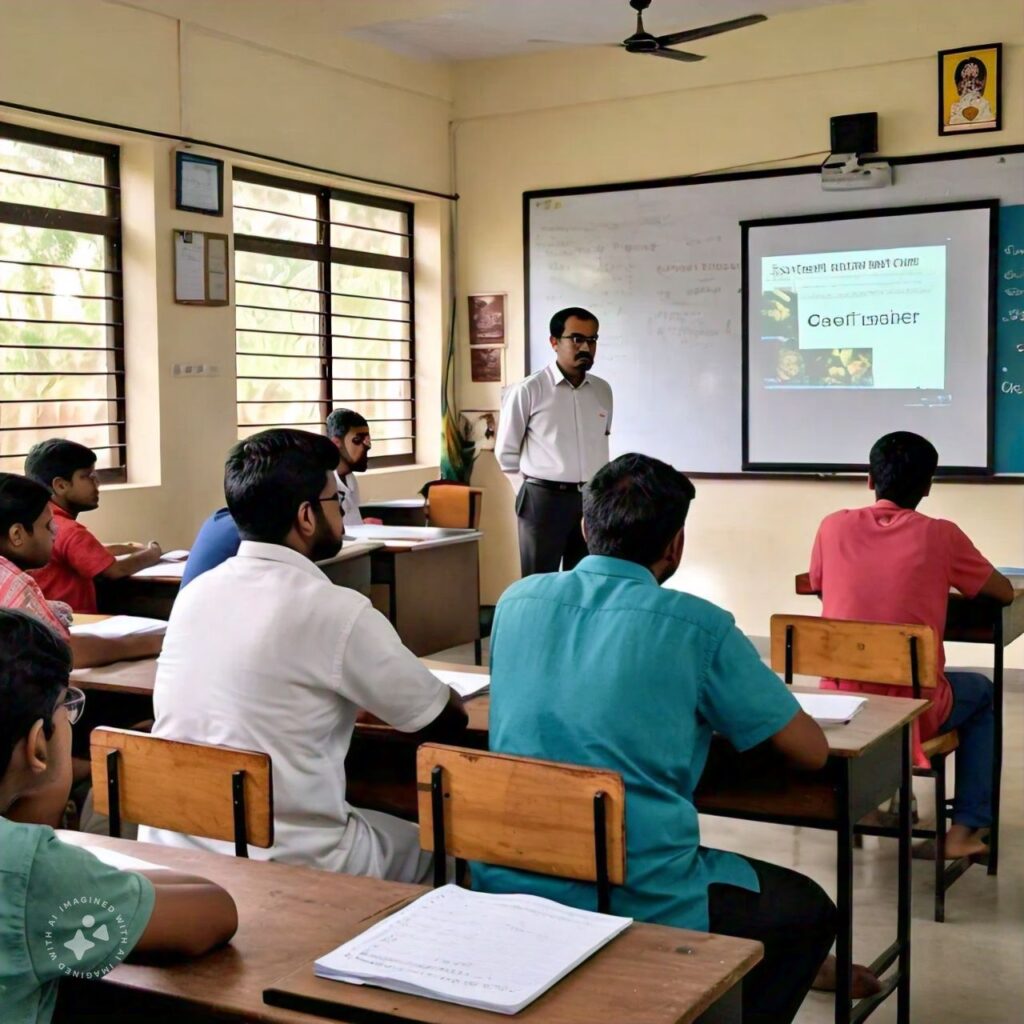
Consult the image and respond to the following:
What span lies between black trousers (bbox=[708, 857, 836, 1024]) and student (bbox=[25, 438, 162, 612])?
2758 millimetres

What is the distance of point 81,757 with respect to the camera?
11.5ft

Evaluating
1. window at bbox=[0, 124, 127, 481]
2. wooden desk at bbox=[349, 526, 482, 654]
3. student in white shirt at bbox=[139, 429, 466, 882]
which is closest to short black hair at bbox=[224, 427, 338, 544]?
student in white shirt at bbox=[139, 429, 466, 882]

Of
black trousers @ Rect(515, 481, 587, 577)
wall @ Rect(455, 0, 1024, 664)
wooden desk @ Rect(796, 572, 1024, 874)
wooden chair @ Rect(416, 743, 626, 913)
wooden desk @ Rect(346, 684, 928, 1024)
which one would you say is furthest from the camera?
wall @ Rect(455, 0, 1024, 664)

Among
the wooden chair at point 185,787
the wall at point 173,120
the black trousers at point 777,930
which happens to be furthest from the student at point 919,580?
the wall at point 173,120

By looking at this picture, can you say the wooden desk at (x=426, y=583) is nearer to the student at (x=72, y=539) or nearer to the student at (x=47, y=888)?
the student at (x=72, y=539)

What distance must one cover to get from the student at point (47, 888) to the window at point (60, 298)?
14.6 ft

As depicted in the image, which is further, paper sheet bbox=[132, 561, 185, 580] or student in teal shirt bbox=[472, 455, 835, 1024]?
paper sheet bbox=[132, 561, 185, 580]

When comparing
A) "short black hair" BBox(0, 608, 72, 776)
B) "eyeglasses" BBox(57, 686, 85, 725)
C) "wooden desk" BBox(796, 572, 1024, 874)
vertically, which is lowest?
"wooden desk" BBox(796, 572, 1024, 874)

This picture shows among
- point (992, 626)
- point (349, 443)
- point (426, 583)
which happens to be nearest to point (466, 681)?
point (992, 626)

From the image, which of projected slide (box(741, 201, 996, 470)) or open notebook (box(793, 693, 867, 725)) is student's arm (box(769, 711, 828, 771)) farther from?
projected slide (box(741, 201, 996, 470))

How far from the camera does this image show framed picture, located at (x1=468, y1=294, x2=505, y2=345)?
25.8 ft

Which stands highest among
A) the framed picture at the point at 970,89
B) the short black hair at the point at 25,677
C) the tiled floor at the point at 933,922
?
the framed picture at the point at 970,89

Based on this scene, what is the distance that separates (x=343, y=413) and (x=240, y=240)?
1332 millimetres

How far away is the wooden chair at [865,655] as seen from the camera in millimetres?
3242
